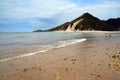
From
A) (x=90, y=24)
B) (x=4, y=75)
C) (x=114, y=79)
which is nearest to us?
(x=114, y=79)

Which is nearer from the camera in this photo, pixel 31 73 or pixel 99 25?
pixel 31 73

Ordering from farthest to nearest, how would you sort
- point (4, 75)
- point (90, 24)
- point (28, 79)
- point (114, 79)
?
point (90, 24) → point (4, 75) → point (28, 79) → point (114, 79)

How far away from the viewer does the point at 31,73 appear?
9.78 m

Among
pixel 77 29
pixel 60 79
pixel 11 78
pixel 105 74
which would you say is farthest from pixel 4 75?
pixel 77 29

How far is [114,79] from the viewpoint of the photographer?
8.05m

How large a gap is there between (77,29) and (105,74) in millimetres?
168339

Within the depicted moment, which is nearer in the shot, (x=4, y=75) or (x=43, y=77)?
(x=43, y=77)

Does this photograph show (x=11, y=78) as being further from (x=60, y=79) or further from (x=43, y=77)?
(x=60, y=79)

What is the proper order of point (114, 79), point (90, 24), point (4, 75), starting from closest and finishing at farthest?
point (114, 79) → point (4, 75) → point (90, 24)

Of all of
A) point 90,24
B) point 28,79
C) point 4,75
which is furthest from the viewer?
point 90,24

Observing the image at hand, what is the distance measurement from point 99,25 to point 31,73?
17469 centimetres

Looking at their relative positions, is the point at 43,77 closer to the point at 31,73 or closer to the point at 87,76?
the point at 31,73

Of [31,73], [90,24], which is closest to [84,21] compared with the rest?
[90,24]

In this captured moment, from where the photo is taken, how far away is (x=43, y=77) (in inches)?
348
